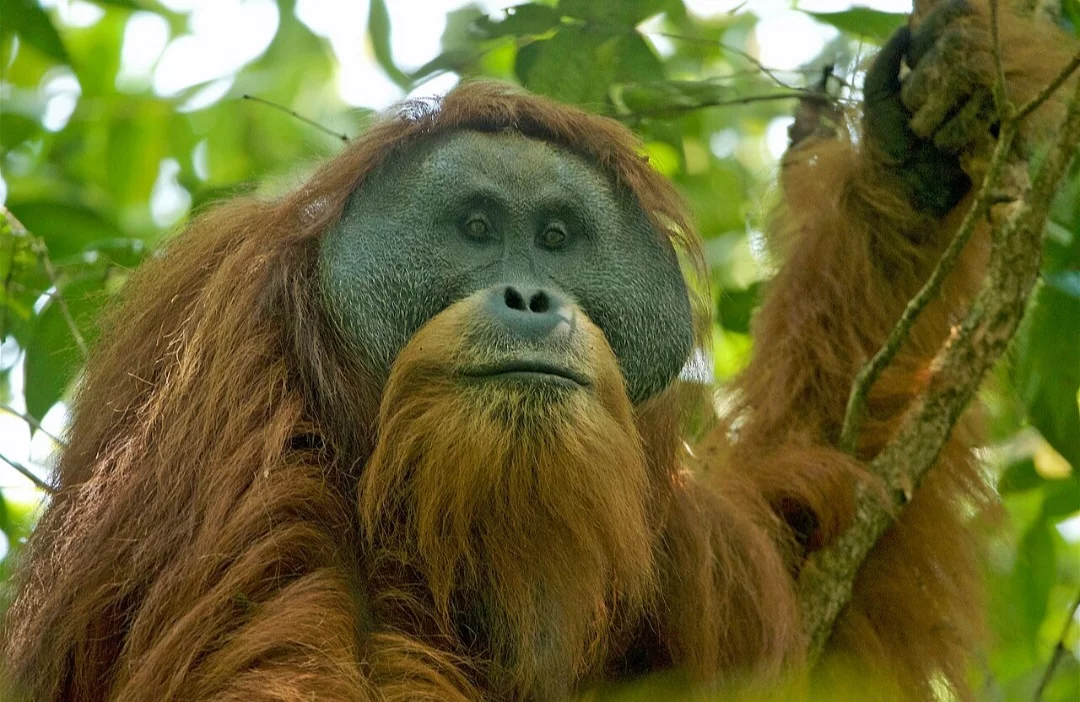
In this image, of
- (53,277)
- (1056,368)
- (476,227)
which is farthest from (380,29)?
(1056,368)

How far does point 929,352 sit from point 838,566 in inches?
40.8

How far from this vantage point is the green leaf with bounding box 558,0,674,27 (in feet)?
13.1

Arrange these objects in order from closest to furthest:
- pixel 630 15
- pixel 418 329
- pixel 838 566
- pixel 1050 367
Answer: pixel 418 329 < pixel 838 566 < pixel 1050 367 < pixel 630 15

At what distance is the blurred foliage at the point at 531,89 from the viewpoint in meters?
3.81

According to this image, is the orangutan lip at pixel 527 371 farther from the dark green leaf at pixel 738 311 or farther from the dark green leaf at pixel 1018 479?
the dark green leaf at pixel 1018 479

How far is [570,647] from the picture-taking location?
9.64 ft

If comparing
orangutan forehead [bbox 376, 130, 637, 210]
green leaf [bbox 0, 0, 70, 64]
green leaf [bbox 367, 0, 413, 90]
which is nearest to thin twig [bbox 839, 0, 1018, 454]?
orangutan forehead [bbox 376, 130, 637, 210]

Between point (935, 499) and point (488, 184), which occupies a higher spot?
point (488, 184)

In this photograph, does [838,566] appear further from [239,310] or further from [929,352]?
[239,310]

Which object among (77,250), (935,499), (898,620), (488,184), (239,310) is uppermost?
(488,184)

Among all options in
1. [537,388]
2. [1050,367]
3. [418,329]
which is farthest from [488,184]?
[1050,367]

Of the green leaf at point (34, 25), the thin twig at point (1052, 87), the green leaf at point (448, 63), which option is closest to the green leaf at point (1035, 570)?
the thin twig at point (1052, 87)

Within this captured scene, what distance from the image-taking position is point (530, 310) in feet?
9.07

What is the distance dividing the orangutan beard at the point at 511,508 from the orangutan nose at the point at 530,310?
0.12m
